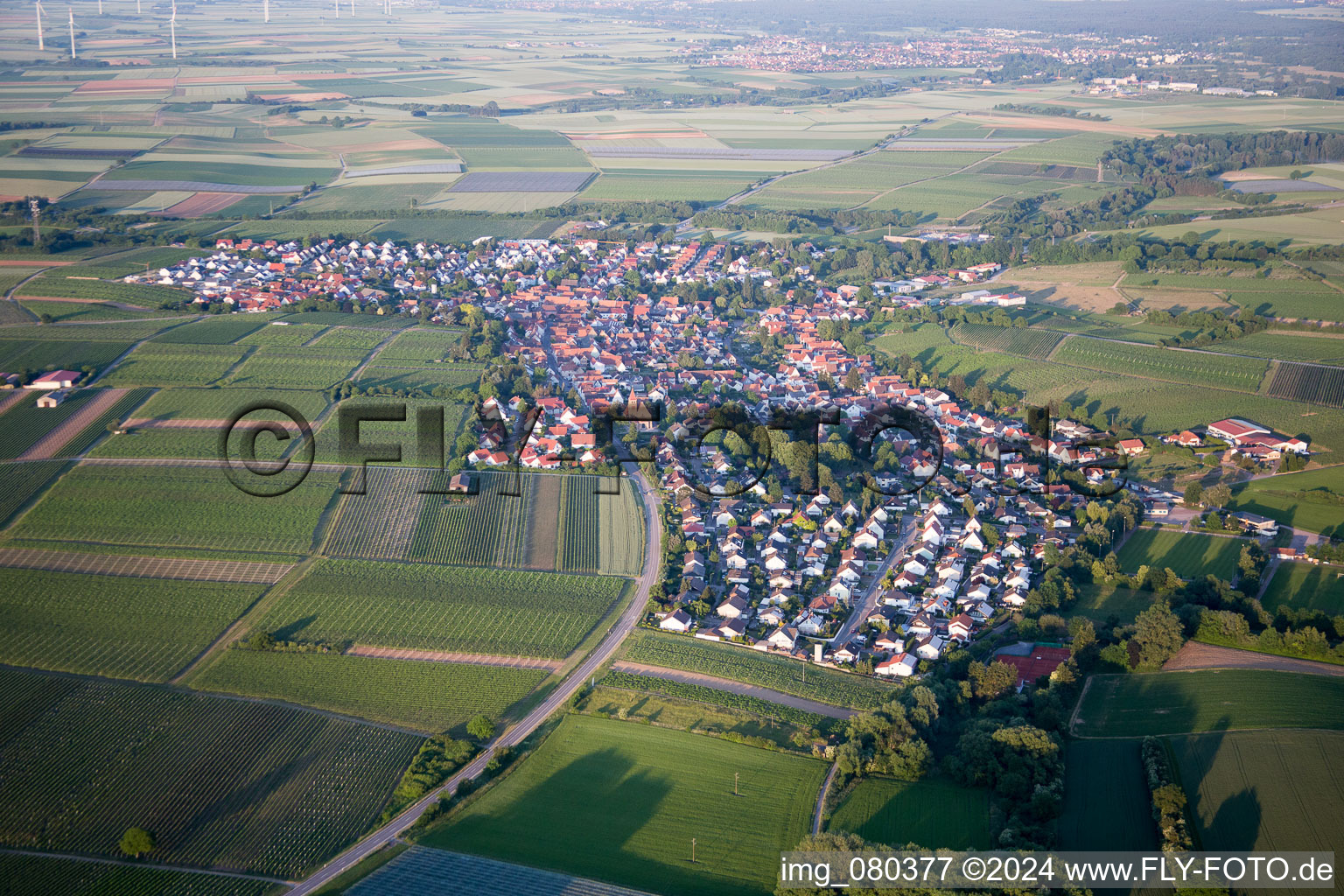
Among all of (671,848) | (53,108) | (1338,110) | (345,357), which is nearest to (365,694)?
(671,848)

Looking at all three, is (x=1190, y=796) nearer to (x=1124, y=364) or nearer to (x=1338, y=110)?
(x=1124, y=364)

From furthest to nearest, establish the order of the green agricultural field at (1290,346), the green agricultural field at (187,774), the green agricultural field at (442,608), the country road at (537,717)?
1. the green agricultural field at (1290,346)
2. the green agricultural field at (442,608)
3. the green agricultural field at (187,774)
4. the country road at (537,717)

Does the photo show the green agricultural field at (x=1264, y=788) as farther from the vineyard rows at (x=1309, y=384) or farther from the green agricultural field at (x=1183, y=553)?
the vineyard rows at (x=1309, y=384)

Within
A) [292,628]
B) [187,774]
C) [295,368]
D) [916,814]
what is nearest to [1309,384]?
[916,814]

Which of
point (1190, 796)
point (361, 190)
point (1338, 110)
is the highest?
point (1338, 110)

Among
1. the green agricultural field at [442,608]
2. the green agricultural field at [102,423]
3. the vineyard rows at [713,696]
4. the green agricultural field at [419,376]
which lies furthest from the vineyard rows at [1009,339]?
the green agricultural field at [102,423]

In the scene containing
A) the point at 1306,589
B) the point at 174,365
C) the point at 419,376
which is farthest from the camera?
the point at 419,376

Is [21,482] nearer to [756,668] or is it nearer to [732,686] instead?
[732,686]
